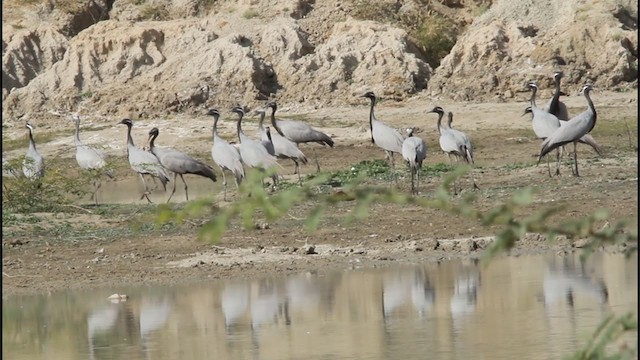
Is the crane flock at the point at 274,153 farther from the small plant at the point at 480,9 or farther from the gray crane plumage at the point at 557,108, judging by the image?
the small plant at the point at 480,9

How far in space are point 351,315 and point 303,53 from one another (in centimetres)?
2147

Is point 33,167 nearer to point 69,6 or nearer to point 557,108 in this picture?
point 557,108

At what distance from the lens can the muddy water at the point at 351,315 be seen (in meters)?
8.96

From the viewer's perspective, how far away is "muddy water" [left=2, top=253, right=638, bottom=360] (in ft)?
29.4

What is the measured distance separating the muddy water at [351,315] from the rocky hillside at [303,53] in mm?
16559

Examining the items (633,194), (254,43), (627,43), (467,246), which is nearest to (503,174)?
(633,194)

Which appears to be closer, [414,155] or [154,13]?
[414,155]

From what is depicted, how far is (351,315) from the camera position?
1034 cm

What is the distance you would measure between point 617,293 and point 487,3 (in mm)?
24144

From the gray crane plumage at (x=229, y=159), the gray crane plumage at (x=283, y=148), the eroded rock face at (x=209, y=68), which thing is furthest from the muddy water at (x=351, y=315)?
the eroded rock face at (x=209, y=68)

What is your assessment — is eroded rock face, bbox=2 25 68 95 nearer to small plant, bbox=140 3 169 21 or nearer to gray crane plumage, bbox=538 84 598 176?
small plant, bbox=140 3 169 21

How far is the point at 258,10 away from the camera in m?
33.5

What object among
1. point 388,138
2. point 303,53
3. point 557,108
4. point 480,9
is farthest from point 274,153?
point 480,9

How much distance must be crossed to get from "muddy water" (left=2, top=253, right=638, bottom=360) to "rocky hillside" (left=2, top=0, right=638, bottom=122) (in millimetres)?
16559
